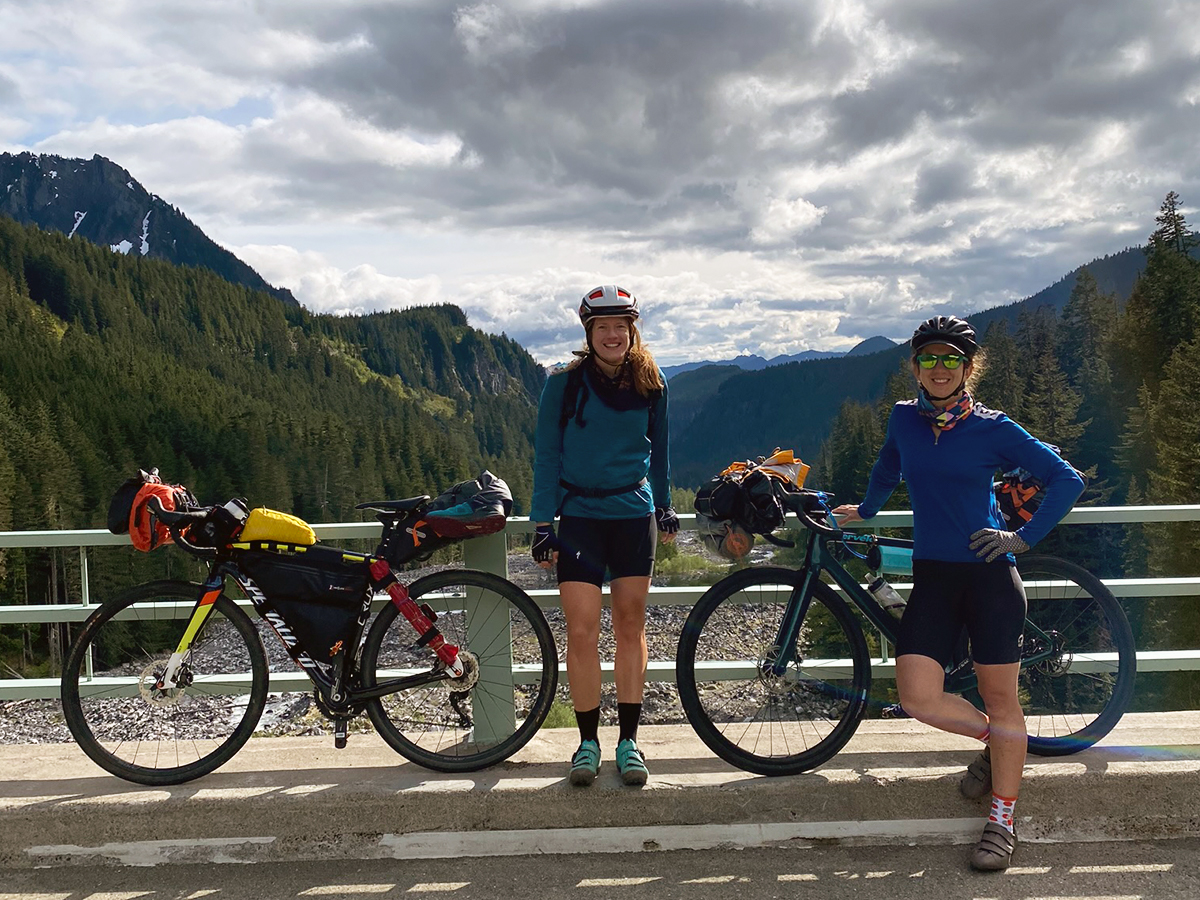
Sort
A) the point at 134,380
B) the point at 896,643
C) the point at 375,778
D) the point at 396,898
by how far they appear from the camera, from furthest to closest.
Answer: the point at 134,380 < the point at 375,778 < the point at 896,643 < the point at 396,898

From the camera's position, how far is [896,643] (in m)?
4.02

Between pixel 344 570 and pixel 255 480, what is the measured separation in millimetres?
97989

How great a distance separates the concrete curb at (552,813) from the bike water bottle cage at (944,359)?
6.09 feet

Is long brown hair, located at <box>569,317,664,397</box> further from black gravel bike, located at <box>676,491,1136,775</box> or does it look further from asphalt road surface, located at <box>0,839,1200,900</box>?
asphalt road surface, located at <box>0,839,1200,900</box>

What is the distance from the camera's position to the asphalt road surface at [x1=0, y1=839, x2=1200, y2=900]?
12.1 feet

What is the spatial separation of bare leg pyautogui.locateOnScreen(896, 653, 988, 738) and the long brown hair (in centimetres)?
159

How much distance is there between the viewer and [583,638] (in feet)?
14.2

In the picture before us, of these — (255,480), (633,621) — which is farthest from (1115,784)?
(255,480)

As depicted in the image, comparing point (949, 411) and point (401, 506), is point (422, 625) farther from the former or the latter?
point (949, 411)

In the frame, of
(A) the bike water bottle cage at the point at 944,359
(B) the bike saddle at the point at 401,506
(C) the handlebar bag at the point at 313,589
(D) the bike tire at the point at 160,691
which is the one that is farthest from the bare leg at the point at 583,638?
(A) the bike water bottle cage at the point at 944,359

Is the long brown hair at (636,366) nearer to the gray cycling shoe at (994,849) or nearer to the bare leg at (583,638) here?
the bare leg at (583,638)

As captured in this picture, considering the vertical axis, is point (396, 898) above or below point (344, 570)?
below

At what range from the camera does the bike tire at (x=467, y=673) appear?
4543 millimetres

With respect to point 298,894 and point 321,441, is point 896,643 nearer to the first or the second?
point 298,894
